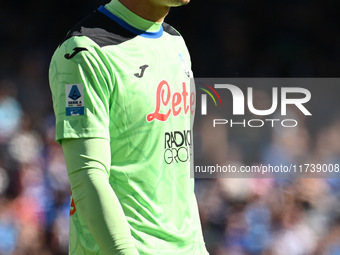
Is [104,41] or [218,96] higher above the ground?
[104,41]

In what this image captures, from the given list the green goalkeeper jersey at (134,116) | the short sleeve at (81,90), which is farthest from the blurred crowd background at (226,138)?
the short sleeve at (81,90)

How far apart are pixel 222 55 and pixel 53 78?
390cm

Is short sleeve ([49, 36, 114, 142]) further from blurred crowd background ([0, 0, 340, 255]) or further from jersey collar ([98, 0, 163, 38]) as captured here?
blurred crowd background ([0, 0, 340, 255])

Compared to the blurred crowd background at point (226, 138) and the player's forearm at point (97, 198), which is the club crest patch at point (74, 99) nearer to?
the player's forearm at point (97, 198)

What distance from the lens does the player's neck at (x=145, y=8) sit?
178cm

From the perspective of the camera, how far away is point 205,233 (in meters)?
5.07

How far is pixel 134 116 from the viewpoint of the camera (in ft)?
5.53

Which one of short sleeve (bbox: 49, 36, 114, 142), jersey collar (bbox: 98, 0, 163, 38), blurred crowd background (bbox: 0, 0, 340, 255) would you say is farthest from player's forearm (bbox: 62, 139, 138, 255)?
blurred crowd background (bbox: 0, 0, 340, 255)

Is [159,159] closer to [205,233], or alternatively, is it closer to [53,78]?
[53,78]

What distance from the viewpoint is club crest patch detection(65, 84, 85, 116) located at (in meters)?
1.59

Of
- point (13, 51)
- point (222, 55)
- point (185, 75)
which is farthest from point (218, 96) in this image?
point (185, 75)

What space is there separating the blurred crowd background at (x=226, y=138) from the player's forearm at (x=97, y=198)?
348cm

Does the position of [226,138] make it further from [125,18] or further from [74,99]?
[74,99]

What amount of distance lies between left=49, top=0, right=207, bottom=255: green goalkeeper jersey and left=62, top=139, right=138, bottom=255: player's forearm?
1.6 inches
